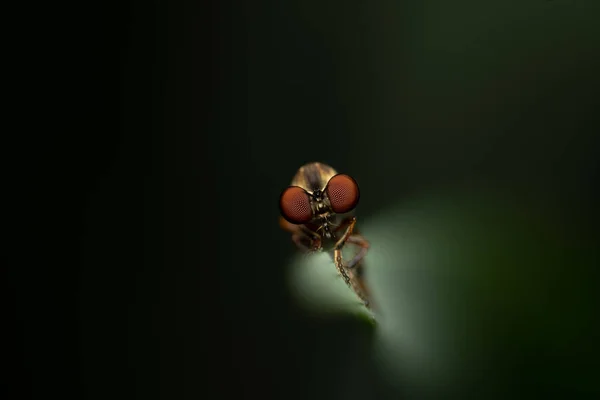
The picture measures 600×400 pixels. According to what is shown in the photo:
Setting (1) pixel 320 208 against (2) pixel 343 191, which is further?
(1) pixel 320 208

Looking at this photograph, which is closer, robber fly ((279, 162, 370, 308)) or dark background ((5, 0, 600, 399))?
dark background ((5, 0, 600, 399))

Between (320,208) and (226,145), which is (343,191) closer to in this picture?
(320,208)

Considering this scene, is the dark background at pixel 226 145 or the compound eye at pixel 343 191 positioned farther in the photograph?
the compound eye at pixel 343 191

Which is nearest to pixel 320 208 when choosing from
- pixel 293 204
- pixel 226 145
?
pixel 293 204

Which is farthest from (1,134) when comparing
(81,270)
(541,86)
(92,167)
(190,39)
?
(541,86)

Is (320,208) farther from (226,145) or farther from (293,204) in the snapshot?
(226,145)
